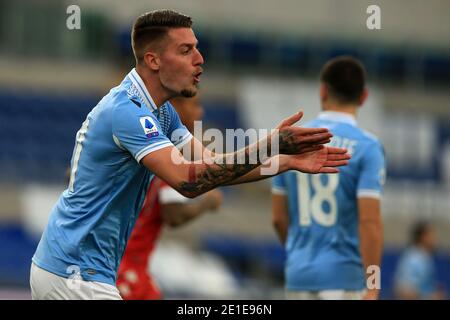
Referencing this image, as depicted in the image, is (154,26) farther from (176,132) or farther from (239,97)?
(239,97)

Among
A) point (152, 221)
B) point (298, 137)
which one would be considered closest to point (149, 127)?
point (298, 137)

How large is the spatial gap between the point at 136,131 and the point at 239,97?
2186cm

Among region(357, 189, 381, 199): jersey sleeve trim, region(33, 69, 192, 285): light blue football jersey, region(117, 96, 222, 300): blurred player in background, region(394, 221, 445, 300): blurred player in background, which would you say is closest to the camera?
region(33, 69, 192, 285): light blue football jersey

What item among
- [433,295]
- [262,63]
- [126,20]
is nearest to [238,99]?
[262,63]

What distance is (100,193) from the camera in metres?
5.46

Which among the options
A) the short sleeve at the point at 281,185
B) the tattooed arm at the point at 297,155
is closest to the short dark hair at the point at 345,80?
the short sleeve at the point at 281,185

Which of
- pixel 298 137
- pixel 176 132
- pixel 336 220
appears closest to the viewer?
pixel 298 137

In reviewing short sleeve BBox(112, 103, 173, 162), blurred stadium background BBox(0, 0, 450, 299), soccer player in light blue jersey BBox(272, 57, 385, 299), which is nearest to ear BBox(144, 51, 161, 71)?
short sleeve BBox(112, 103, 173, 162)

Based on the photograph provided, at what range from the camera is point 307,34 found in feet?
92.6

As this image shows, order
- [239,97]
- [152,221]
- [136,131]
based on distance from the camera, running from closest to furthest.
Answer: [136,131] → [152,221] → [239,97]

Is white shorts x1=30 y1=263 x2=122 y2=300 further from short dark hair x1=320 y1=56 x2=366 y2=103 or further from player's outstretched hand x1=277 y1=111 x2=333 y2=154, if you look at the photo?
short dark hair x1=320 y1=56 x2=366 y2=103

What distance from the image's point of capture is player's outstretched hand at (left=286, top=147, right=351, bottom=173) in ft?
17.6
